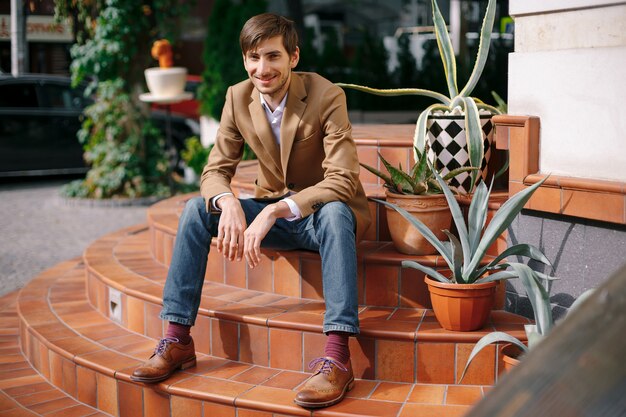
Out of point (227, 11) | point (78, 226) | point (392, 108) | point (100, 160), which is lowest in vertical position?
point (78, 226)

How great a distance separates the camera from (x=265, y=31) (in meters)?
3.01

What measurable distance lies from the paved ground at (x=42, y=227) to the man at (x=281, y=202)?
255 centimetres

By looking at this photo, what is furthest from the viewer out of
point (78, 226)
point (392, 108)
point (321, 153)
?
point (392, 108)

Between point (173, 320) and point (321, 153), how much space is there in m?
0.96

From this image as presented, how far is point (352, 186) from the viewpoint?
120 inches

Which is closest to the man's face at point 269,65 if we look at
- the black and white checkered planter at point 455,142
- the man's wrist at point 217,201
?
the man's wrist at point 217,201

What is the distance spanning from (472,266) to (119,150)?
258 inches

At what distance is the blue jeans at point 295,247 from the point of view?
110 inches

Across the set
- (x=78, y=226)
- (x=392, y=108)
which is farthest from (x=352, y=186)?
(x=392, y=108)

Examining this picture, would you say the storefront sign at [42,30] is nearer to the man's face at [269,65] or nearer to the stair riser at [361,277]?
the stair riser at [361,277]

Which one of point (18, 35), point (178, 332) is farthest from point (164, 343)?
point (18, 35)

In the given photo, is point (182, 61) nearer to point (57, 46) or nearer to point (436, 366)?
point (57, 46)

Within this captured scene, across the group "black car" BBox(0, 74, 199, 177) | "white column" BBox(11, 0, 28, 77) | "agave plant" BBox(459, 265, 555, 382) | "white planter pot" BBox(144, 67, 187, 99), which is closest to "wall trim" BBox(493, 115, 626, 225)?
"agave plant" BBox(459, 265, 555, 382)

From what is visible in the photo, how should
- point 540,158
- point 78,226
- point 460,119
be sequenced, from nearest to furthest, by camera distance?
point 540,158 < point 460,119 < point 78,226
